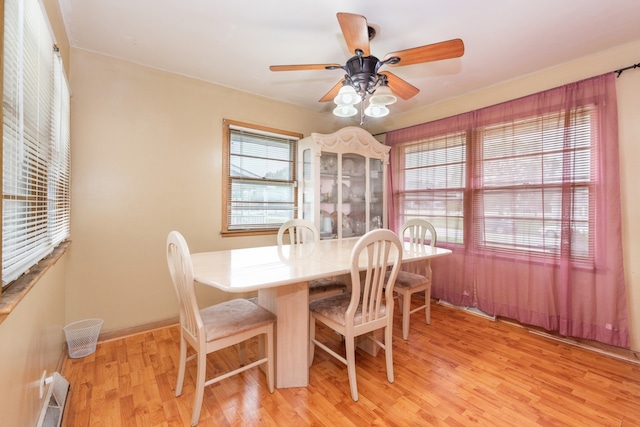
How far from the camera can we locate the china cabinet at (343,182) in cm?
325

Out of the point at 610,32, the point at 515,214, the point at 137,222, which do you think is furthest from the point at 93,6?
the point at 515,214

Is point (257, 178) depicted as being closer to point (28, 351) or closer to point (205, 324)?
point (205, 324)

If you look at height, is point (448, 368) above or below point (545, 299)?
below

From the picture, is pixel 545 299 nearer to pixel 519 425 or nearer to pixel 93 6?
pixel 519 425

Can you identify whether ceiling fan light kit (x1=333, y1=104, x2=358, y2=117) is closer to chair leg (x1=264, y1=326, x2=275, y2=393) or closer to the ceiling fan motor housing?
the ceiling fan motor housing

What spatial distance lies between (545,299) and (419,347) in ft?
4.15

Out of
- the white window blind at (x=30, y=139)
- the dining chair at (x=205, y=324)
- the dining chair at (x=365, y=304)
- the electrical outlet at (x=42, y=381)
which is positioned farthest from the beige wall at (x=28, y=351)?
the dining chair at (x=365, y=304)

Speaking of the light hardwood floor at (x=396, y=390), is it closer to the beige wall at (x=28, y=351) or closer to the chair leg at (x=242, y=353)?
the chair leg at (x=242, y=353)

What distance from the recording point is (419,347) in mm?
2271

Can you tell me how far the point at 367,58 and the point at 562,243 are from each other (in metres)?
2.25

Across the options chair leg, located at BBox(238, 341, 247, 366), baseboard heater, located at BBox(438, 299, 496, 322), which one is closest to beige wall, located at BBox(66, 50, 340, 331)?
chair leg, located at BBox(238, 341, 247, 366)

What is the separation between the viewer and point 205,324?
1550 millimetres

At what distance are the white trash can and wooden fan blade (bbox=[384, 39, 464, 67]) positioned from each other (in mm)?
2883

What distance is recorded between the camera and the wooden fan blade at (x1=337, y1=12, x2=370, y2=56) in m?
1.38
